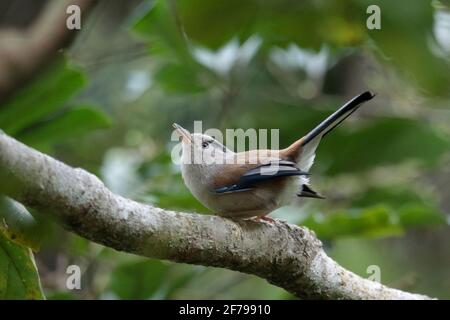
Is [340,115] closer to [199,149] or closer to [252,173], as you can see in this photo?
[252,173]

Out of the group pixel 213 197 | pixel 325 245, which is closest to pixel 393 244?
pixel 325 245

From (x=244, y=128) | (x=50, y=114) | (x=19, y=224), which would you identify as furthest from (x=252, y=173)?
(x=244, y=128)

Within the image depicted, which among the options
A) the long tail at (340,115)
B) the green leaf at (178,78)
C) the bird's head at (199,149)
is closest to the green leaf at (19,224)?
the bird's head at (199,149)

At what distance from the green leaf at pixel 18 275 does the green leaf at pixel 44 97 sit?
1.44m

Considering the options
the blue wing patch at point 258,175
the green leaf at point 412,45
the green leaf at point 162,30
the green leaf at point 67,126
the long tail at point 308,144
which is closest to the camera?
the green leaf at point 412,45

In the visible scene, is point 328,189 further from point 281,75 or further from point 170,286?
point 170,286

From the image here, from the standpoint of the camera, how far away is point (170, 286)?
3.98m

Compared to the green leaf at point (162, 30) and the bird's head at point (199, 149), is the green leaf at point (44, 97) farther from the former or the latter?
the bird's head at point (199, 149)

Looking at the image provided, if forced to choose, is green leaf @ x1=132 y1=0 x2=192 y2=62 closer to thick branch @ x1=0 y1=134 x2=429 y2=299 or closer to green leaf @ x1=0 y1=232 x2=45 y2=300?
thick branch @ x1=0 y1=134 x2=429 y2=299

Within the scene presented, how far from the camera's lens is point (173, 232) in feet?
6.82

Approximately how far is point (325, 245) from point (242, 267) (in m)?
1.86

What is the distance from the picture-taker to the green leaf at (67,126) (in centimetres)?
378

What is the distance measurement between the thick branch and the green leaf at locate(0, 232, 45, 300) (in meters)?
0.48

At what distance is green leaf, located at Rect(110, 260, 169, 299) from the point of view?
3.80 metres
